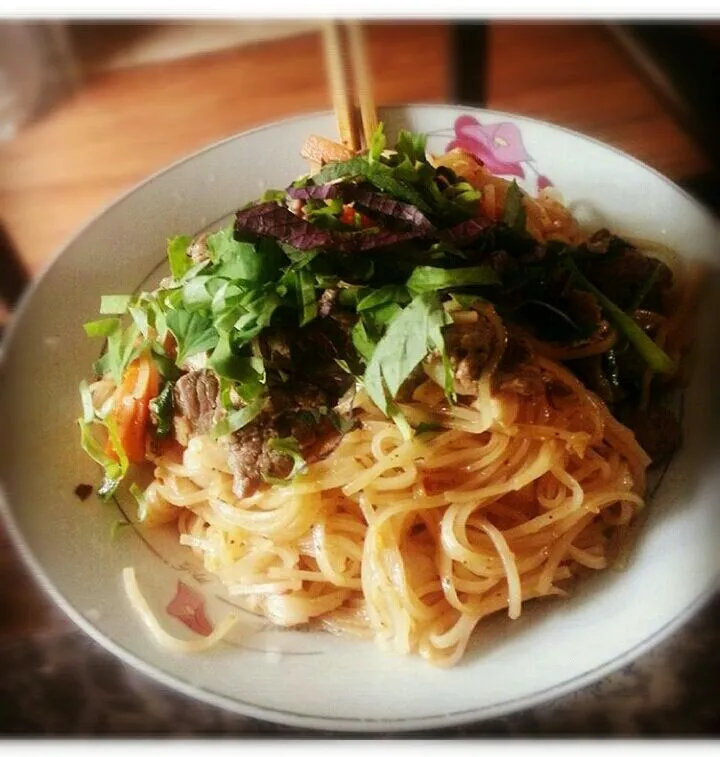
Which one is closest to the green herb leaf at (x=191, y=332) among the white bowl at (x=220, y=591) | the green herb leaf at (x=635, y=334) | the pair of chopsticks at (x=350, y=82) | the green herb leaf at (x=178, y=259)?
the green herb leaf at (x=178, y=259)

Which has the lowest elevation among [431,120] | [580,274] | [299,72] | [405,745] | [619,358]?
[405,745]

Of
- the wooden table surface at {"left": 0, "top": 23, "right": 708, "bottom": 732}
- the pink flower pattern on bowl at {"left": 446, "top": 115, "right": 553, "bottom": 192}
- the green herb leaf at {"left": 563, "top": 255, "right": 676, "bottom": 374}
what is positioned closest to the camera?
the green herb leaf at {"left": 563, "top": 255, "right": 676, "bottom": 374}

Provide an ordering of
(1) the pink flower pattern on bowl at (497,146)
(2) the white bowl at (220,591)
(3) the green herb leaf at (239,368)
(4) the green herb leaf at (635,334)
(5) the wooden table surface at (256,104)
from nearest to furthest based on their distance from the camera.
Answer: (2) the white bowl at (220,591) < (3) the green herb leaf at (239,368) < (4) the green herb leaf at (635,334) < (5) the wooden table surface at (256,104) < (1) the pink flower pattern on bowl at (497,146)

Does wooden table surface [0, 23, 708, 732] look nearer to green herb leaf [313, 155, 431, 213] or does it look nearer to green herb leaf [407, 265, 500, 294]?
green herb leaf [313, 155, 431, 213]

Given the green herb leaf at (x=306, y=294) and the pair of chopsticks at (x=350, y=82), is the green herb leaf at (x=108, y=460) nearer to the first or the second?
the green herb leaf at (x=306, y=294)

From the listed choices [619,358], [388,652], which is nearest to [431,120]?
[619,358]

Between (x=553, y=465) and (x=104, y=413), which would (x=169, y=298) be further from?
(x=553, y=465)

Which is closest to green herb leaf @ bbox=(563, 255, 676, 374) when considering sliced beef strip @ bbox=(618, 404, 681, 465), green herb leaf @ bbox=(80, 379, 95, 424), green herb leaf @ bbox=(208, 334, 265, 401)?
sliced beef strip @ bbox=(618, 404, 681, 465)
